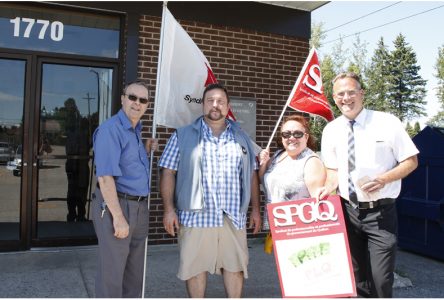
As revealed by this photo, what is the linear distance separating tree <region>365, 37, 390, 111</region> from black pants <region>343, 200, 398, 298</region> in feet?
99.4

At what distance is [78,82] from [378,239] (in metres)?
4.17

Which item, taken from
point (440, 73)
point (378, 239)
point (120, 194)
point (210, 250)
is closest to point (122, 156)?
point (120, 194)

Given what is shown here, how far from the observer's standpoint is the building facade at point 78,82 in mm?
5254

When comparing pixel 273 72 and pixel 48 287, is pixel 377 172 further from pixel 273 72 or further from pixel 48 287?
pixel 273 72

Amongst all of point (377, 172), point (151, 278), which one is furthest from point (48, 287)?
point (377, 172)

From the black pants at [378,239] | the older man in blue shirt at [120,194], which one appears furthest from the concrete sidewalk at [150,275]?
the black pants at [378,239]

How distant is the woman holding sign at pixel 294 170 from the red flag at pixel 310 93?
443 millimetres

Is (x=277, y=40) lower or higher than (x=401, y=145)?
higher

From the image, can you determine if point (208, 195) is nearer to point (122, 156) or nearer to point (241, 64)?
point (122, 156)

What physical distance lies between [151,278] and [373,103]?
37.8m

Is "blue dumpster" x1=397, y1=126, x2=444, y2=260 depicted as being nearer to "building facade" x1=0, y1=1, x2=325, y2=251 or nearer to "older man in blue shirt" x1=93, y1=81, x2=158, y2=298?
"building facade" x1=0, y1=1, x2=325, y2=251

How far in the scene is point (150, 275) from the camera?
4.54 meters

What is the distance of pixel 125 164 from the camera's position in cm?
304

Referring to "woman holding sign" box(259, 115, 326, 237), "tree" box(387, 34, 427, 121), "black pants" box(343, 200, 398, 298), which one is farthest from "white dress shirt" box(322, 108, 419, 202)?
"tree" box(387, 34, 427, 121)
